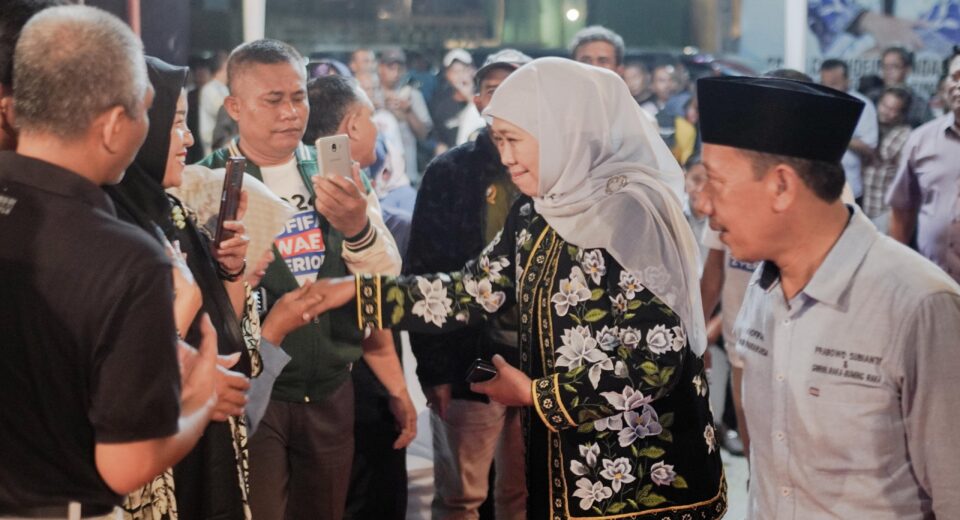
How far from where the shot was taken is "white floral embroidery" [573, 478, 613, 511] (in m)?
2.76

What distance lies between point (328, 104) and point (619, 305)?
1.63m

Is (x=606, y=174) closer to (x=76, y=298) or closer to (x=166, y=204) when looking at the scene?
(x=166, y=204)

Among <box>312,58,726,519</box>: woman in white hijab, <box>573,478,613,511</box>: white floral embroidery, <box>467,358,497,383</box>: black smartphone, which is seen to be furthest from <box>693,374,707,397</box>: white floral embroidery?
<box>467,358,497,383</box>: black smartphone

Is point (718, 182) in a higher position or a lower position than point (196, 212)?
higher

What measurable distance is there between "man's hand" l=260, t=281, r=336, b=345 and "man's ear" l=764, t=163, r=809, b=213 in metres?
1.44

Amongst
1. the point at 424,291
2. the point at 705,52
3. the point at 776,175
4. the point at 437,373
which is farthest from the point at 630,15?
the point at 776,175

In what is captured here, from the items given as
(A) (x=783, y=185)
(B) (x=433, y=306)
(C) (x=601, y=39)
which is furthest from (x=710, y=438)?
(C) (x=601, y=39)

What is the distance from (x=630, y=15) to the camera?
11.6 m

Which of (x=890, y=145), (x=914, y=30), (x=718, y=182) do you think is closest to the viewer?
(x=718, y=182)

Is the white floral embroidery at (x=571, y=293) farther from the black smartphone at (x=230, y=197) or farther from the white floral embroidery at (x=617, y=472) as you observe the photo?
the black smartphone at (x=230, y=197)

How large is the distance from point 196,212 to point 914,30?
8.51 m

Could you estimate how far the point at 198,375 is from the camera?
2.01m

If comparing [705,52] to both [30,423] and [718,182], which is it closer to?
[718,182]

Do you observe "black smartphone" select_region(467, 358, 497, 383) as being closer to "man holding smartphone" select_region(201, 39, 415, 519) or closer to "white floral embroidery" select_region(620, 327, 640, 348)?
"white floral embroidery" select_region(620, 327, 640, 348)
